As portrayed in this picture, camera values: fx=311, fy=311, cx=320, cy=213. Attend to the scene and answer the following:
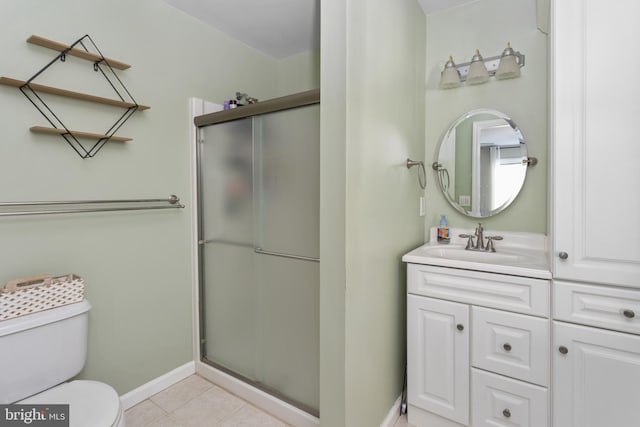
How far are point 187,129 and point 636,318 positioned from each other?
8.31 ft

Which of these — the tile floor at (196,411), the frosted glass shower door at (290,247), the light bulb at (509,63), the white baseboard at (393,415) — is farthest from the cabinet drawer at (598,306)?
the tile floor at (196,411)

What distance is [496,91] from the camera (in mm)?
1951

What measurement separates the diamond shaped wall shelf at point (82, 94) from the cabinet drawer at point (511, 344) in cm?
214

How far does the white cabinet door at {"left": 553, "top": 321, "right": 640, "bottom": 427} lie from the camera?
1232 millimetres

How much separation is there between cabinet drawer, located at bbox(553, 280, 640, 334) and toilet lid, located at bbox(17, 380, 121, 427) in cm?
187

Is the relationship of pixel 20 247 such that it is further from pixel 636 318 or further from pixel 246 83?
pixel 636 318

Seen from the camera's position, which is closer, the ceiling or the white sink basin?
the white sink basin

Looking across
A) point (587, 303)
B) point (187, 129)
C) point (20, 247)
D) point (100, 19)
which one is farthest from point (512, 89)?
point (20, 247)

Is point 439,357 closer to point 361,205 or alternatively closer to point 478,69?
point 361,205

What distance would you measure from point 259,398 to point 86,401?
0.92 metres

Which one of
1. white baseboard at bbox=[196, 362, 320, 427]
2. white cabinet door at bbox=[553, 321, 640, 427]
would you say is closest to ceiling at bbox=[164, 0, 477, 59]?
white cabinet door at bbox=[553, 321, 640, 427]

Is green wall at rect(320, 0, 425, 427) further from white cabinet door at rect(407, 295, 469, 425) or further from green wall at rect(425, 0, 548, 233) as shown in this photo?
green wall at rect(425, 0, 548, 233)

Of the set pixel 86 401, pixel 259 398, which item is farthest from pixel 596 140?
pixel 86 401

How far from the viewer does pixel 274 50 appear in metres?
2.66
